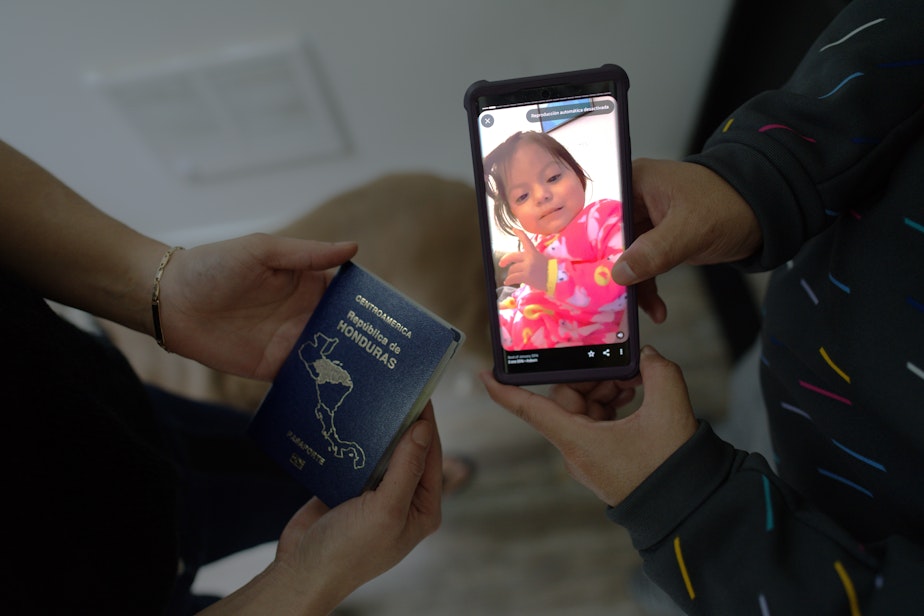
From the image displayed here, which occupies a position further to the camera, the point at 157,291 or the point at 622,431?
the point at 157,291

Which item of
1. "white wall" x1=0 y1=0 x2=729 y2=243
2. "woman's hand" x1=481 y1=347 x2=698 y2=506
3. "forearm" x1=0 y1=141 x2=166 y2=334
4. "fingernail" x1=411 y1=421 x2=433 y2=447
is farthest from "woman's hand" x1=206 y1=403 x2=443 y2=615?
"white wall" x1=0 y1=0 x2=729 y2=243

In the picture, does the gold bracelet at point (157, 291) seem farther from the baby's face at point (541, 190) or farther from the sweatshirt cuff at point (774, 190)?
the sweatshirt cuff at point (774, 190)

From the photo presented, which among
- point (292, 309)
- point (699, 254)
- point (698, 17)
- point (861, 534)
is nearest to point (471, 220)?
point (292, 309)

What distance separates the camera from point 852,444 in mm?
589

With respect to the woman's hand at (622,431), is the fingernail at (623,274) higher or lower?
Result: higher

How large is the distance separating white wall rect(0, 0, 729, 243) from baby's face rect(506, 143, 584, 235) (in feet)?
2.41

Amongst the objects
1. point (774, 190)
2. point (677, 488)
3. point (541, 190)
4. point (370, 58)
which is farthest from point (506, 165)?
point (370, 58)

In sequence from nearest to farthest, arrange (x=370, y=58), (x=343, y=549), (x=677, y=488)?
(x=677, y=488), (x=343, y=549), (x=370, y=58)

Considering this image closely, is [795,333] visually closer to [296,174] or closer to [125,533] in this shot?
[125,533]

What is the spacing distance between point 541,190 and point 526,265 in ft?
0.31

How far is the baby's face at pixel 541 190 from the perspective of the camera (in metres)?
0.70

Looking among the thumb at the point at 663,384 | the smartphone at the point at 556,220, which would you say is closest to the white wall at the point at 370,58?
the smartphone at the point at 556,220

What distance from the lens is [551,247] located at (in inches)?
28.0

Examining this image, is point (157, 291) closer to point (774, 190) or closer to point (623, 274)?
point (623, 274)
